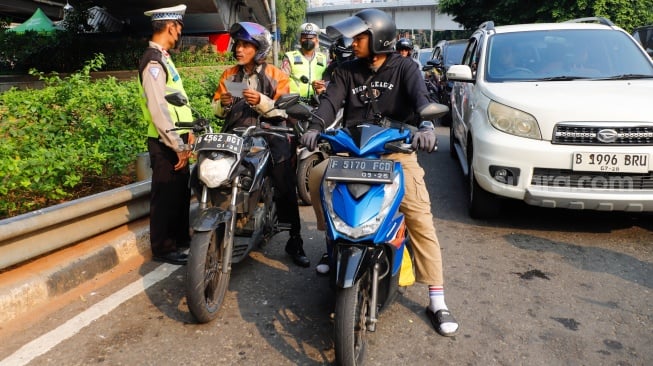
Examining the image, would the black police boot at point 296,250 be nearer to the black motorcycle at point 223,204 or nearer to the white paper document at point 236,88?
the black motorcycle at point 223,204

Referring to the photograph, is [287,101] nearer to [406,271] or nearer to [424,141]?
[424,141]

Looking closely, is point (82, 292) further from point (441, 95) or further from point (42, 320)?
point (441, 95)

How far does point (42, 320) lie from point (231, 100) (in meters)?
1.94

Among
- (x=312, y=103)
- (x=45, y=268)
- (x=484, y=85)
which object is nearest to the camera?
(x=45, y=268)

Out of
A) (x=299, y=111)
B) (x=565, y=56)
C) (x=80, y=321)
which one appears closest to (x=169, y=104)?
(x=299, y=111)

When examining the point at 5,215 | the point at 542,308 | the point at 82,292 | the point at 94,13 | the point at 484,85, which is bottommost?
the point at 542,308

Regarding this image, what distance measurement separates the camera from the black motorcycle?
326 cm

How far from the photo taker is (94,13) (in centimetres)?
2969

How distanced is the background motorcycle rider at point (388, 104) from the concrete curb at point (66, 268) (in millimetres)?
1788

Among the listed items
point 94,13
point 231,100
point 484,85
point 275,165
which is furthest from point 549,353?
point 94,13

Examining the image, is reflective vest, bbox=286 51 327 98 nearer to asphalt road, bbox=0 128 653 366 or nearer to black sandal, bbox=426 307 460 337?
asphalt road, bbox=0 128 653 366

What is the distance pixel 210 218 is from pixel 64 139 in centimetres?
240

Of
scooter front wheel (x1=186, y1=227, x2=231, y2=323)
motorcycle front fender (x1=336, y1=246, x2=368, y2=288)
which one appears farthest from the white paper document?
motorcycle front fender (x1=336, y1=246, x2=368, y2=288)

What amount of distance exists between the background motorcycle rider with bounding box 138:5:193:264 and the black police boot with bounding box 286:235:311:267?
2.70 ft
